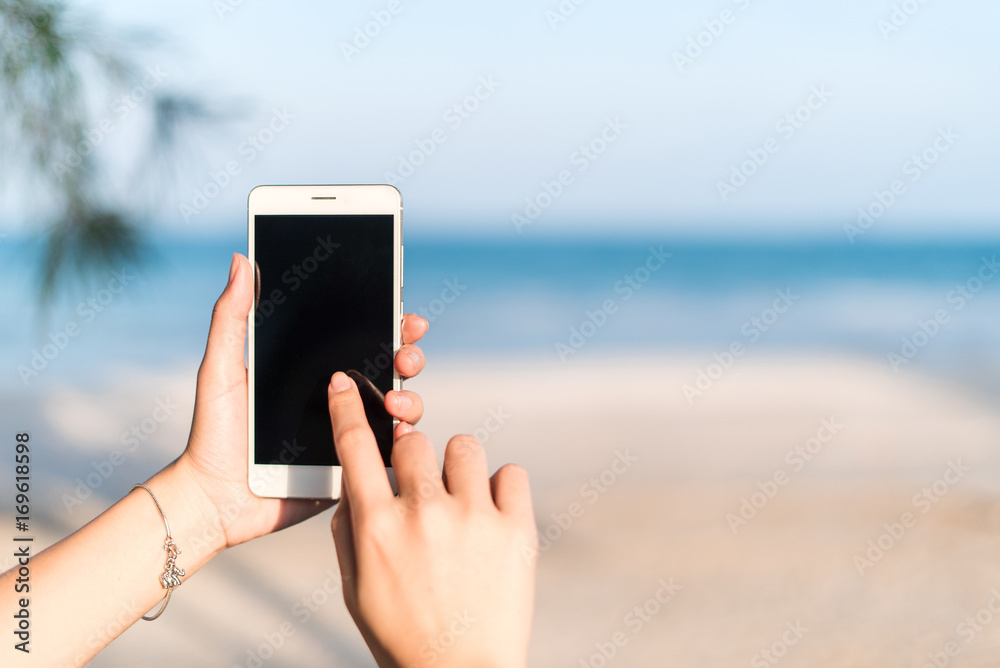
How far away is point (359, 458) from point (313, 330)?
845 mm

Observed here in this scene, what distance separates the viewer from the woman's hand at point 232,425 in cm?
165

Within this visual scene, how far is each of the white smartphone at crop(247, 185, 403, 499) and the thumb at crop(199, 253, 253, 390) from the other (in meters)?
0.03

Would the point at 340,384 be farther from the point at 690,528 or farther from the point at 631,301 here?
the point at 631,301

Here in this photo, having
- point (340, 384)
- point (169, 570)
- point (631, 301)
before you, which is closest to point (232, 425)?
point (169, 570)

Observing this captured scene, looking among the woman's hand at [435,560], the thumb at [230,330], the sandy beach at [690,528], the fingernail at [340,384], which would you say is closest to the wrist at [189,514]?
the thumb at [230,330]

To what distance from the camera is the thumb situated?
164cm

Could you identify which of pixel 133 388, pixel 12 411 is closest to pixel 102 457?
pixel 12 411

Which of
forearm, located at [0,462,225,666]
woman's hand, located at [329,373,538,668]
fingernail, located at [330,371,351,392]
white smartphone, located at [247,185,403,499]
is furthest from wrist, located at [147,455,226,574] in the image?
woman's hand, located at [329,373,538,668]

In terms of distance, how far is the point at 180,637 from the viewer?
255 cm

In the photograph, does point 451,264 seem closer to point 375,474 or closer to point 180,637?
point 180,637

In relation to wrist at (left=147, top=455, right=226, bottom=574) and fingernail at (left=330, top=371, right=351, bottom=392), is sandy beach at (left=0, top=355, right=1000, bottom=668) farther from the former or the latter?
fingernail at (left=330, top=371, right=351, bottom=392)

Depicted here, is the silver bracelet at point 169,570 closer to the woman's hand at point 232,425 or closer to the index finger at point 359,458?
the woman's hand at point 232,425

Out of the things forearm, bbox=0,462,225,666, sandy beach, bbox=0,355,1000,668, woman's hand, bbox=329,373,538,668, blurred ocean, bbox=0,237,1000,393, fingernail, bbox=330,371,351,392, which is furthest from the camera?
blurred ocean, bbox=0,237,1000,393

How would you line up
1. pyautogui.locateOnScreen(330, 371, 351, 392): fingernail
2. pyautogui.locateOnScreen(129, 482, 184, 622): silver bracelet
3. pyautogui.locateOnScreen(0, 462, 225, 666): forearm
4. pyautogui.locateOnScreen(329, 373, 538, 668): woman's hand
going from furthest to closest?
pyautogui.locateOnScreen(129, 482, 184, 622): silver bracelet → pyautogui.locateOnScreen(0, 462, 225, 666): forearm → pyautogui.locateOnScreen(330, 371, 351, 392): fingernail → pyautogui.locateOnScreen(329, 373, 538, 668): woman's hand
